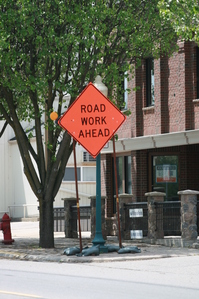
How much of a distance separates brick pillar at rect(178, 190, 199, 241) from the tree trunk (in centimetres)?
345

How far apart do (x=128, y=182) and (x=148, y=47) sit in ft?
30.4

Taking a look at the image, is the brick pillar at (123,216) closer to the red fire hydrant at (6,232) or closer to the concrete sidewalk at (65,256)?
the concrete sidewalk at (65,256)

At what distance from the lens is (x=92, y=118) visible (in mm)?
16344

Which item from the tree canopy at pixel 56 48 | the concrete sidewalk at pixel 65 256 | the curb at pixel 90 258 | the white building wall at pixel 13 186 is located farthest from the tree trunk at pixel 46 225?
the white building wall at pixel 13 186

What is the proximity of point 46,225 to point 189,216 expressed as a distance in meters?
3.77

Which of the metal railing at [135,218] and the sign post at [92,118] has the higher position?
the sign post at [92,118]

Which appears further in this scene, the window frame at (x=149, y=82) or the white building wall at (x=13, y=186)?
the white building wall at (x=13, y=186)

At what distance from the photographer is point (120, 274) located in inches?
523

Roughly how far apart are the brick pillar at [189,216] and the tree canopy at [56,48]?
3.35 m

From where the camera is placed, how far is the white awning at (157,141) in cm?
2391

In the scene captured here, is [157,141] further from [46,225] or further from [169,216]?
[46,225]

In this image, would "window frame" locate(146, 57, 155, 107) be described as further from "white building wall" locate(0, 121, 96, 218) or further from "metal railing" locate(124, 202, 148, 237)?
"white building wall" locate(0, 121, 96, 218)

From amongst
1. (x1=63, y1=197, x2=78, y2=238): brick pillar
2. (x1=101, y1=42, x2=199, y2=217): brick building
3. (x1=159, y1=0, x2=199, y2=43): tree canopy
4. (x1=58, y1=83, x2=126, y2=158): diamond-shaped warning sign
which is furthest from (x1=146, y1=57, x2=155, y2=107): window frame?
(x1=58, y1=83, x2=126, y2=158): diamond-shaped warning sign

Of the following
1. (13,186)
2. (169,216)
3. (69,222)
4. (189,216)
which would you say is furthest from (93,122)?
(13,186)
